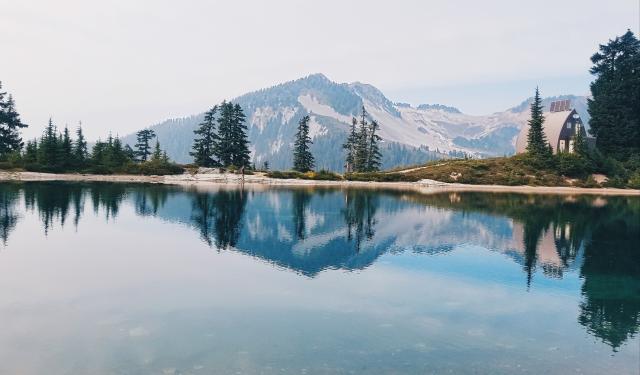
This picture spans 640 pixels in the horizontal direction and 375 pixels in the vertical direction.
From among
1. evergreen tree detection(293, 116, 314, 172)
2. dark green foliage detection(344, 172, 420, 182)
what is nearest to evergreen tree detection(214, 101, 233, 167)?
evergreen tree detection(293, 116, 314, 172)

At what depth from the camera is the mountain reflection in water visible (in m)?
27.8

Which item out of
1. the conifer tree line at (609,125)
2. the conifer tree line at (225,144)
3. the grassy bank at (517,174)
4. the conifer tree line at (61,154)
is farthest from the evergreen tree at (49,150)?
the conifer tree line at (609,125)

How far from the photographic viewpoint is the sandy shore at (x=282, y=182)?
95562 mm

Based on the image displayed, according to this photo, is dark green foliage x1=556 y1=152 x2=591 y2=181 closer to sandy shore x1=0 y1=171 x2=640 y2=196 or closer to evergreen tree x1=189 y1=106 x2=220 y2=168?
sandy shore x1=0 y1=171 x2=640 y2=196

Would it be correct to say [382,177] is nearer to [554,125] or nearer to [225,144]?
[225,144]

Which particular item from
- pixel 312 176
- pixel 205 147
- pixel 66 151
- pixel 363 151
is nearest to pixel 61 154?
pixel 66 151

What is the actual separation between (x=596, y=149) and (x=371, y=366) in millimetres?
118419

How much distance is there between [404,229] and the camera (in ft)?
148

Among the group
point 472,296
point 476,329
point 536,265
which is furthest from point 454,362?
point 536,265

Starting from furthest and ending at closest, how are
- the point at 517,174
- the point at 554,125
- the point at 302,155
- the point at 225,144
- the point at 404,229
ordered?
the point at 554,125 < the point at 302,155 < the point at 225,144 < the point at 517,174 < the point at 404,229

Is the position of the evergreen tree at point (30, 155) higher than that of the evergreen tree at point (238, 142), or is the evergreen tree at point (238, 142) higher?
the evergreen tree at point (238, 142)

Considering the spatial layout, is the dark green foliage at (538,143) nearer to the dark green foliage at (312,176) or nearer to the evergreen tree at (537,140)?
the evergreen tree at (537,140)

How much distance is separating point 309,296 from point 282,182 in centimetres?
8741

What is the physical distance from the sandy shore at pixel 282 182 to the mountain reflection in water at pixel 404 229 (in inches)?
1078
